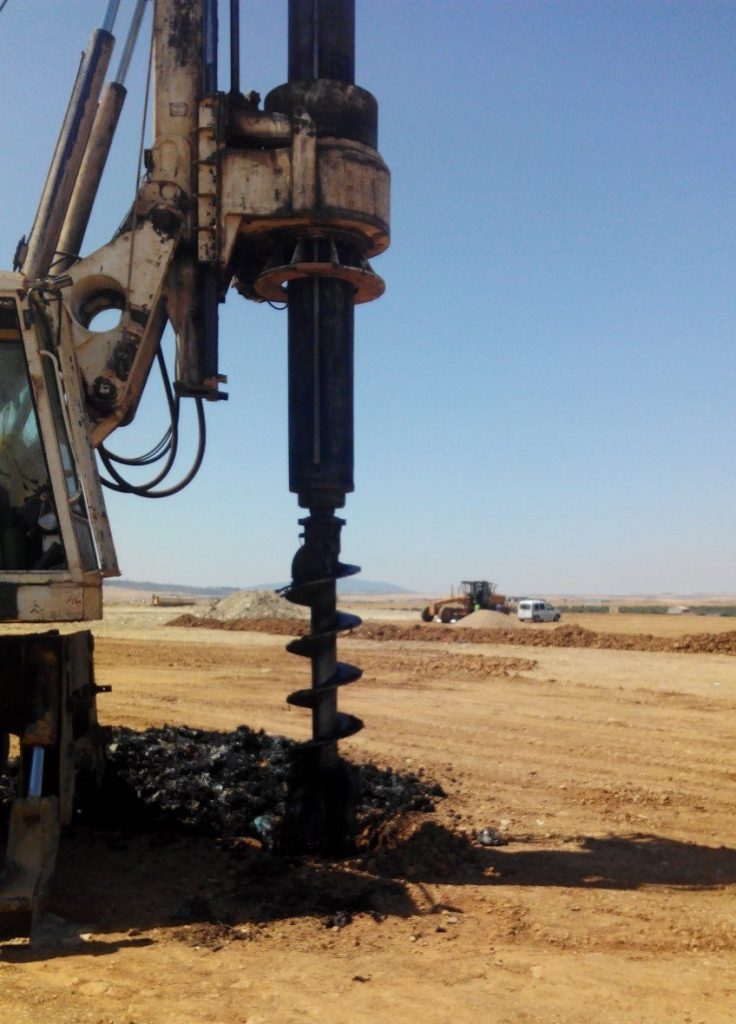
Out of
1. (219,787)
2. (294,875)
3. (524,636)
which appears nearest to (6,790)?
(219,787)

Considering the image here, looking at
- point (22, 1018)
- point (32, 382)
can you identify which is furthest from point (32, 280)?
point (22, 1018)

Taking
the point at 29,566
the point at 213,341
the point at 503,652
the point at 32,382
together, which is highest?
the point at 213,341

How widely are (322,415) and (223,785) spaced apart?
2.76 meters

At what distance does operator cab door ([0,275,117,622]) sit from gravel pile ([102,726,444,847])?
209 centimetres

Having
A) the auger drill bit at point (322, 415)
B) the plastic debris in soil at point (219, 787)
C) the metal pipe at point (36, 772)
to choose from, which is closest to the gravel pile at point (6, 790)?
the plastic debris in soil at point (219, 787)

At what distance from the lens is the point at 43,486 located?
5109 millimetres

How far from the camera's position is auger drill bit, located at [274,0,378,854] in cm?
609

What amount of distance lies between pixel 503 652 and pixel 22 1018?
19050mm

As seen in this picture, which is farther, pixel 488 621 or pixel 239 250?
pixel 488 621

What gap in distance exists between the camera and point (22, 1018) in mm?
3465

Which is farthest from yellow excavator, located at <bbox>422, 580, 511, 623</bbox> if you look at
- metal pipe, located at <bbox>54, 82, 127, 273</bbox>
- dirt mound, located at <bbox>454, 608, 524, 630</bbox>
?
metal pipe, located at <bbox>54, 82, 127, 273</bbox>

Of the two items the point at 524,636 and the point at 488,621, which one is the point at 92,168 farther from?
the point at 488,621

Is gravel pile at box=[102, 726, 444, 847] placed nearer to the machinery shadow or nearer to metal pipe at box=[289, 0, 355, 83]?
the machinery shadow

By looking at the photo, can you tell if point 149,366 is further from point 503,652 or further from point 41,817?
point 503,652
